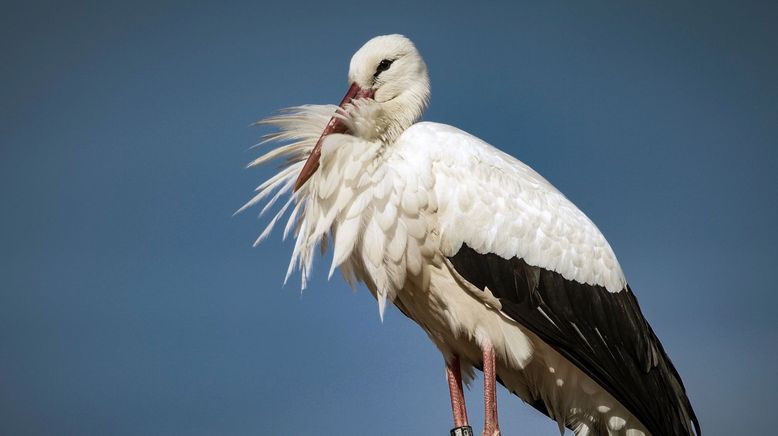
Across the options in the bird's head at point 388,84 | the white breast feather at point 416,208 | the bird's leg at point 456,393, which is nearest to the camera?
the white breast feather at point 416,208

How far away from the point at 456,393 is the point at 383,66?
2.21 meters

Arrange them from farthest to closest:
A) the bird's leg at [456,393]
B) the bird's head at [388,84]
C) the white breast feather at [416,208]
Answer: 1. the bird's leg at [456,393]
2. the bird's head at [388,84]
3. the white breast feather at [416,208]

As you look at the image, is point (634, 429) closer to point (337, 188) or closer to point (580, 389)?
point (580, 389)

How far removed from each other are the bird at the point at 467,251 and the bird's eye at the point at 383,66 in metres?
0.01

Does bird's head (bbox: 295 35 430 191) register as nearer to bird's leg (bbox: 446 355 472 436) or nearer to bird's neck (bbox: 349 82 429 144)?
bird's neck (bbox: 349 82 429 144)

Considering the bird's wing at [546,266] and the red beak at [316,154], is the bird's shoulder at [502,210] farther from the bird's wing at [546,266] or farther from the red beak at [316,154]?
the red beak at [316,154]

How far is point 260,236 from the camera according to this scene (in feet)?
18.4

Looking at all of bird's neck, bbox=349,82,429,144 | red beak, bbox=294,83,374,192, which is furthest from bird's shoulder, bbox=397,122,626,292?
red beak, bbox=294,83,374,192

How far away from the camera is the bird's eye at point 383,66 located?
586 cm

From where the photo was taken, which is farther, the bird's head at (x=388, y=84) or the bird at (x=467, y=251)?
the bird's head at (x=388, y=84)

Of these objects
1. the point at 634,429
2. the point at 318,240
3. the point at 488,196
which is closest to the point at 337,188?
the point at 318,240

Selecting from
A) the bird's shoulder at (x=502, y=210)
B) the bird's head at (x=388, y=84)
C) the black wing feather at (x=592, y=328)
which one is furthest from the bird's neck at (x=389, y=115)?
the black wing feather at (x=592, y=328)

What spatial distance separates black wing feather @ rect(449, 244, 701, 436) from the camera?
544 centimetres

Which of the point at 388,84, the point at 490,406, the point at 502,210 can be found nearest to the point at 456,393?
the point at 490,406
